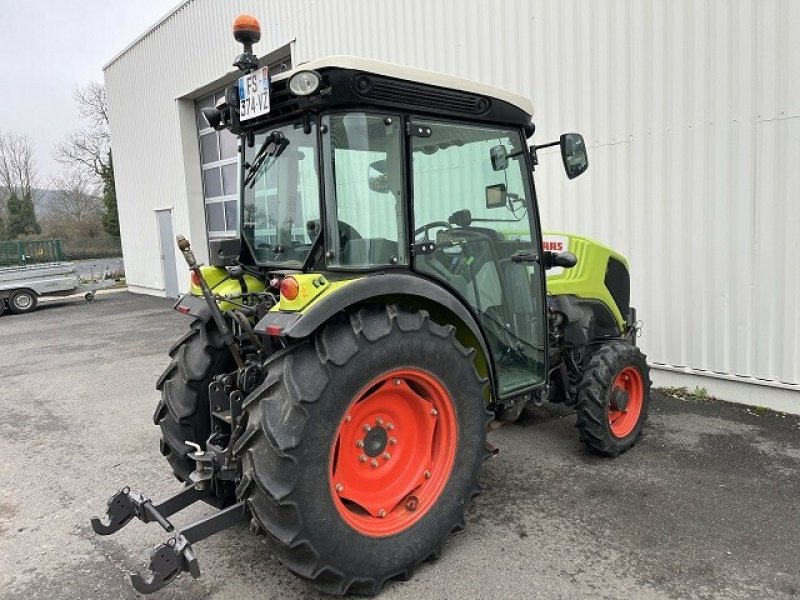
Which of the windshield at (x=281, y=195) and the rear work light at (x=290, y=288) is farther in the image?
the windshield at (x=281, y=195)

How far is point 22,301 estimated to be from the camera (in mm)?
14812

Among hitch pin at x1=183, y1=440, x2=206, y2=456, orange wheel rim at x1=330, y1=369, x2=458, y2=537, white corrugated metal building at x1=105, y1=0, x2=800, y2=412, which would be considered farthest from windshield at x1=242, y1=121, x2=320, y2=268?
white corrugated metal building at x1=105, y1=0, x2=800, y2=412

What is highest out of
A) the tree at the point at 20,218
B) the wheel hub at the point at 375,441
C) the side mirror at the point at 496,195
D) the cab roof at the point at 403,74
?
the tree at the point at 20,218

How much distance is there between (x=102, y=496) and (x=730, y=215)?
17.5ft

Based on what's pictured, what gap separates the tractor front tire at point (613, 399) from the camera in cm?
402

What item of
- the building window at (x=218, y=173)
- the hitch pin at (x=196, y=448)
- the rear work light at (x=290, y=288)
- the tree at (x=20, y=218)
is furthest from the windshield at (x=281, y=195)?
the tree at (x=20, y=218)

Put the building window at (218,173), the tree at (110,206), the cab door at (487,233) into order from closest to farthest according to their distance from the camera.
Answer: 1. the cab door at (487,233)
2. the building window at (218,173)
3. the tree at (110,206)

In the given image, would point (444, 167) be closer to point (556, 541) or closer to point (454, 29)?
point (556, 541)

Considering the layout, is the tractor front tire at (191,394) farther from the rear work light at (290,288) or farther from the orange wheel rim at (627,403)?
the orange wheel rim at (627,403)

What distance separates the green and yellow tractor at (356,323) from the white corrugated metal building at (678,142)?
7.57 ft

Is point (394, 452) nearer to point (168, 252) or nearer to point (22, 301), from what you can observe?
point (168, 252)

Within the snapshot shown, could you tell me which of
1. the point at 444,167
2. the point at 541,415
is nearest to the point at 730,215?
the point at 541,415

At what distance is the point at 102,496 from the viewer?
403 centimetres

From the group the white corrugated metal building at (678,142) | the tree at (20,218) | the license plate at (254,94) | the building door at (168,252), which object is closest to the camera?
the license plate at (254,94)
